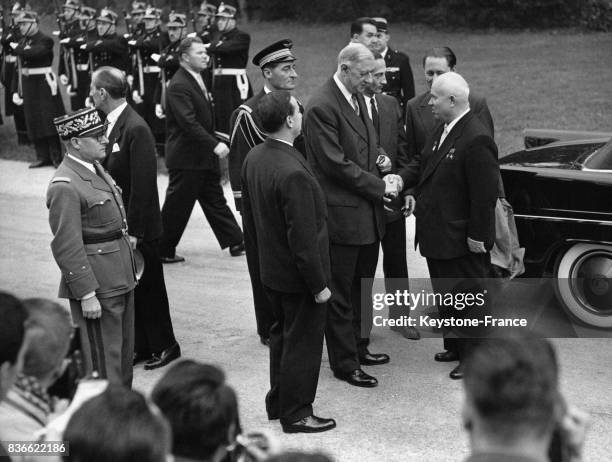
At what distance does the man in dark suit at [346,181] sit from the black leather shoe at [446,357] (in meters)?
0.58

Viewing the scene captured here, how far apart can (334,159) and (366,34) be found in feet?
10.4

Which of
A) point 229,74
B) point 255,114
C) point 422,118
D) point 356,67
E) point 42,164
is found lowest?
point 42,164

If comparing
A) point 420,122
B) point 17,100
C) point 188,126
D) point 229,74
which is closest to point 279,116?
point 420,122

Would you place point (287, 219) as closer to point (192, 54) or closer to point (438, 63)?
point (438, 63)

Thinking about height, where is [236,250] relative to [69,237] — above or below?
below

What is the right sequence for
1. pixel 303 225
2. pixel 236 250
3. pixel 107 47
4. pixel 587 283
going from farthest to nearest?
pixel 107 47, pixel 236 250, pixel 587 283, pixel 303 225

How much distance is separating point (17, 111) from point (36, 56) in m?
1.22

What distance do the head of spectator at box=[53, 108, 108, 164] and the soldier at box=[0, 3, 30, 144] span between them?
9.90m

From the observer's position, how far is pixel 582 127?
14.0 metres

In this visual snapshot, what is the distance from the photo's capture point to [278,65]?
648cm

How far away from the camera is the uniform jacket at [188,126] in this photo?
8.16 metres

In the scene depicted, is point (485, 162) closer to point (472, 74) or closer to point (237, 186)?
point (237, 186)

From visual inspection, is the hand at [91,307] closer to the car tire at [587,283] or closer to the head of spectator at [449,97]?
the head of spectator at [449,97]

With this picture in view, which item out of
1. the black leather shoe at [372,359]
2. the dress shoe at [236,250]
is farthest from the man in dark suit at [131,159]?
the dress shoe at [236,250]
